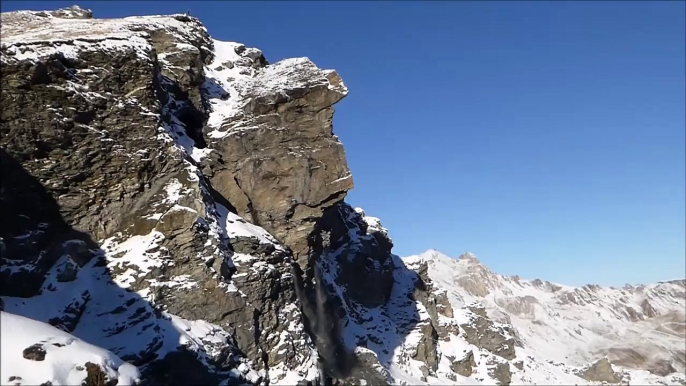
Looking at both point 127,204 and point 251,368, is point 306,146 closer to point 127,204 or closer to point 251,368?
point 127,204

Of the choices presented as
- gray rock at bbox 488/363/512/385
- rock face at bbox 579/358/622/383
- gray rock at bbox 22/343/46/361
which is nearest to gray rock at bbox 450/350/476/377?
gray rock at bbox 488/363/512/385

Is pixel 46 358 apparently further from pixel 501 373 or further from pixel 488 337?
pixel 488 337

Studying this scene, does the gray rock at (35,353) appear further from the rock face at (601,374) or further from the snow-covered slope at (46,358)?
the rock face at (601,374)

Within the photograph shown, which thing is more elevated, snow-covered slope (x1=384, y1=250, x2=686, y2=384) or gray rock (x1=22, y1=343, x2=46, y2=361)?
snow-covered slope (x1=384, y1=250, x2=686, y2=384)

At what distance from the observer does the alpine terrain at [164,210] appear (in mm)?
32188

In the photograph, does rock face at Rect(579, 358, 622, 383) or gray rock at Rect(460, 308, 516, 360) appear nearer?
gray rock at Rect(460, 308, 516, 360)

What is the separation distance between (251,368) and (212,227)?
10.5 metres

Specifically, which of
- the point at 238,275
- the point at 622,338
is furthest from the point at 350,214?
the point at 622,338

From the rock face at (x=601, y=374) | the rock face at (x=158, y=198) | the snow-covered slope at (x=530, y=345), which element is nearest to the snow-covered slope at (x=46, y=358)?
the rock face at (x=158, y=198)

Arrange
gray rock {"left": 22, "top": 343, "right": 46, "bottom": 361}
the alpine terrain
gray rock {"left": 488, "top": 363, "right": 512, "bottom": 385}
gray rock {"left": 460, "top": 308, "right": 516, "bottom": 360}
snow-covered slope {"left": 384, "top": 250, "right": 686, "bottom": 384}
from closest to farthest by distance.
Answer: gray rock {"left": 22, "top": 343, "right": 46, "bottom": 361} < the alpine terrain < gray rock {"left": 488, "top": 363, "right": 512, "bottom": 385} < snow-covered slope {"left": 384, "top": 250, "right": 686, "bottom": 384} < gray rock {"left": 460, "top": 308, "right": 516, "bottom": 360}

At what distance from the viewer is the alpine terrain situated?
3219cm

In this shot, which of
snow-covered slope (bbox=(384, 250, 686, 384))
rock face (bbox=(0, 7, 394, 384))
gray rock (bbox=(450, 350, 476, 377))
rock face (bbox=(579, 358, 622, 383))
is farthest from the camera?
rock face (bbox=(579, 358, 622, 383))

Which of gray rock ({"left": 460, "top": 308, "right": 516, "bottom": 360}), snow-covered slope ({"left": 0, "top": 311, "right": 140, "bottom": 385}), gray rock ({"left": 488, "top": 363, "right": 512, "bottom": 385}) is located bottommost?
snow-covered slope ({"left": 0, "top": 311, "right": 140, "bottom": 385})

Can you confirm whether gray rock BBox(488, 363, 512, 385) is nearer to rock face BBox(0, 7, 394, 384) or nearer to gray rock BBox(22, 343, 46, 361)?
rock face BBox(0, 7, 394, 384)
